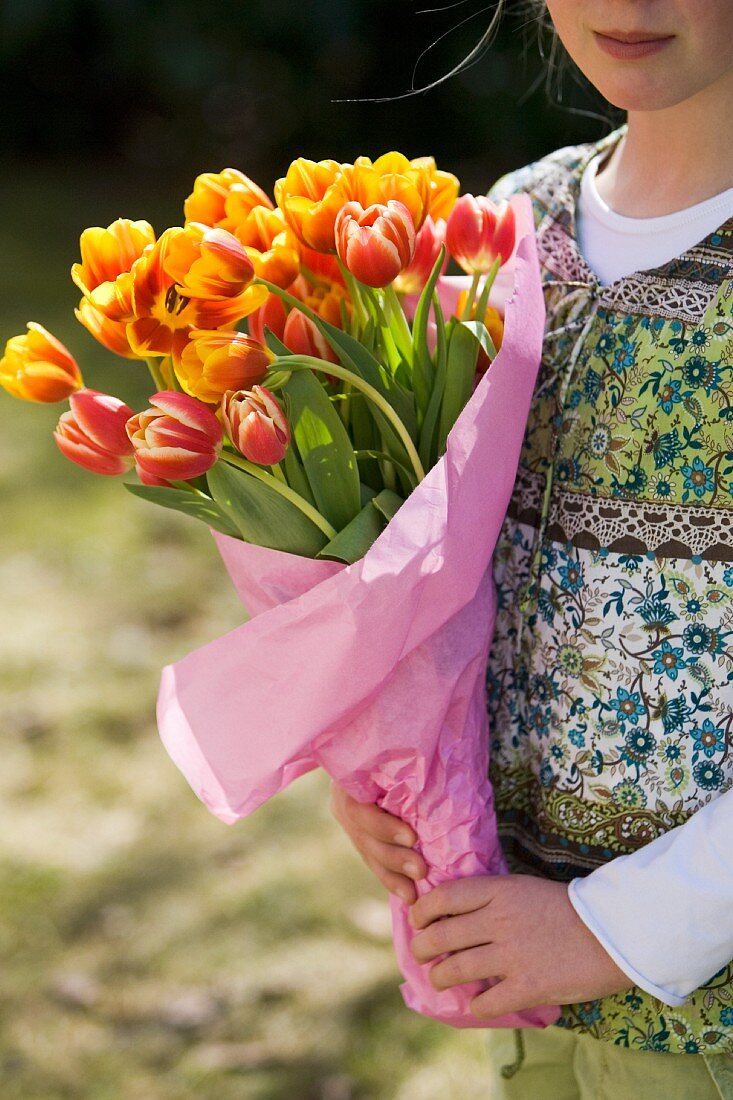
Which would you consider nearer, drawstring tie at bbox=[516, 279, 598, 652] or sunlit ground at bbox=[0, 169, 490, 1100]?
drawstring tie at bbox=[516, 279, 598, 652]

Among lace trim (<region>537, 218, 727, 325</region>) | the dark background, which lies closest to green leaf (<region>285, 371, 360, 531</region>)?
lace trim (<region>537, 218, 727, 325</region>)

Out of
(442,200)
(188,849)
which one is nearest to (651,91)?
(442,200)

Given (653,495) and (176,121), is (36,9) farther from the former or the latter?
(653,495)

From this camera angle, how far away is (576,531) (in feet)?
3.37

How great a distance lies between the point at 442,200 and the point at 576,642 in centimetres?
36

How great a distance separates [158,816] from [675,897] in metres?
1.42

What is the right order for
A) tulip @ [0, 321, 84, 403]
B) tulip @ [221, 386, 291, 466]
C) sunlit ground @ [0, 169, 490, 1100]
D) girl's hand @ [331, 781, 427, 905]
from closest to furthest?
tulip @ [221, 386, 291, 466], tulip @ [0, 321, 84, 403], girl's hand @ [331, 781, 427, 905], sunlit ground @ [0, 169, 490, 1100]

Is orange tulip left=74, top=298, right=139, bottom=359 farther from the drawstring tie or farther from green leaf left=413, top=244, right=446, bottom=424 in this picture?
the drawstring tie

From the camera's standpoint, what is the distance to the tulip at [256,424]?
838mm

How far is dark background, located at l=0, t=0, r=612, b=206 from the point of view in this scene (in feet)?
15.9

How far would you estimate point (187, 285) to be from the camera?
2.77 ft

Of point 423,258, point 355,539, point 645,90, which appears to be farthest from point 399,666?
point 645,90

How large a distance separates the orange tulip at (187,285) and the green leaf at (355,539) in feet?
0.54

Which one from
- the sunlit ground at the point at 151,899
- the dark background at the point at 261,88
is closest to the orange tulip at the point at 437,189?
the sunlit ground at the point at 151,899
